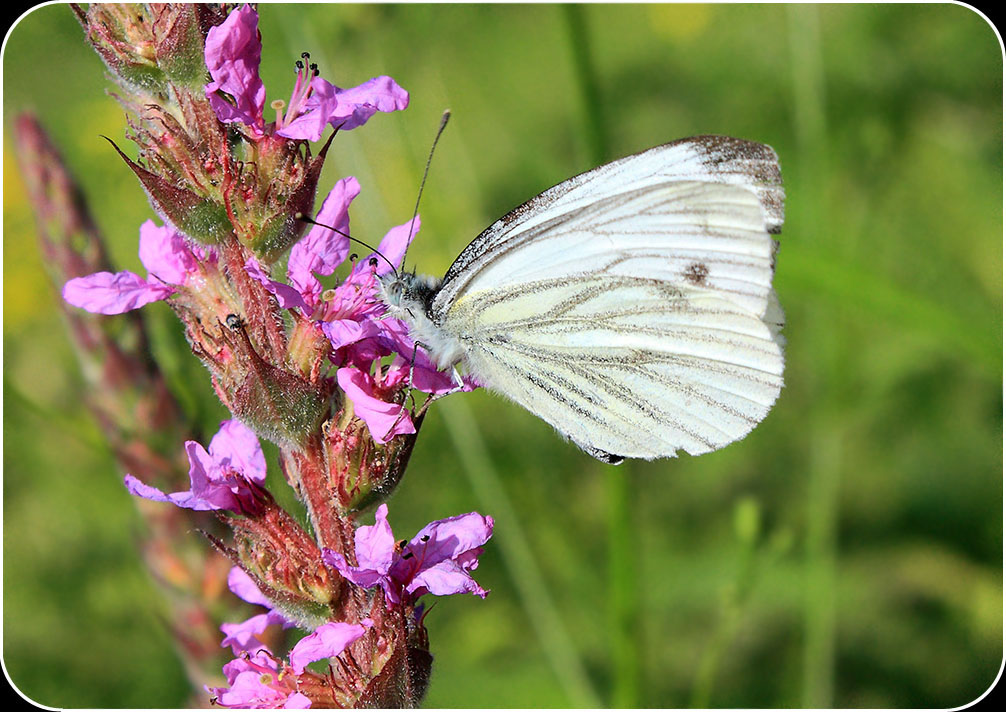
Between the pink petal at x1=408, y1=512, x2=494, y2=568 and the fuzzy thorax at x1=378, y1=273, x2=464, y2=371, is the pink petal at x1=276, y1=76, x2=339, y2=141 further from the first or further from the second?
the pink petal at x1=408, y1=512, x2=494, y2=568

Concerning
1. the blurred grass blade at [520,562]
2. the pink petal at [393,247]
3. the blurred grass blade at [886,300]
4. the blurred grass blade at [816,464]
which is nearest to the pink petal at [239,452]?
the pink petal at [393,247]

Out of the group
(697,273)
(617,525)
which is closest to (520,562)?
(617,525)

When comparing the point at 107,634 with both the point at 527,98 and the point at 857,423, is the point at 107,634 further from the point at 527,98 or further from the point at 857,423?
the point at 527,98

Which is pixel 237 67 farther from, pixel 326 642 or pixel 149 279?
pixel 326 642

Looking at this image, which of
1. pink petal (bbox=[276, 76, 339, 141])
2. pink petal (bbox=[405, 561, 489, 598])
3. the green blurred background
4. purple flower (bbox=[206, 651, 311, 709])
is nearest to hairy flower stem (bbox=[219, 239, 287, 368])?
pink petal (bbox=[276, 76, 339, 141])

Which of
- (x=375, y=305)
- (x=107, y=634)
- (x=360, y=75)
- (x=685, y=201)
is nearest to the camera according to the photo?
(x=375, y=305)

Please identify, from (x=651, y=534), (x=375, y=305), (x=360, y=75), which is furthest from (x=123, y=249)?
(x=375, y=305)

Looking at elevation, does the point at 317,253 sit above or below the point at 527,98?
below
